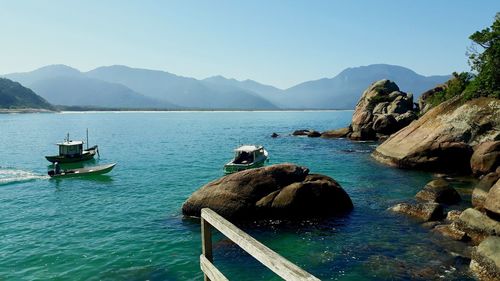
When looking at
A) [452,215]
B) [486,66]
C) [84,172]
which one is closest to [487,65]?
[486,66]

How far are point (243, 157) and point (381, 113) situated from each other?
4606cm

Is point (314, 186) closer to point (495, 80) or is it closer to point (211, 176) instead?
point (211, 176)

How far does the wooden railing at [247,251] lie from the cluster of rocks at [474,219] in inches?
472

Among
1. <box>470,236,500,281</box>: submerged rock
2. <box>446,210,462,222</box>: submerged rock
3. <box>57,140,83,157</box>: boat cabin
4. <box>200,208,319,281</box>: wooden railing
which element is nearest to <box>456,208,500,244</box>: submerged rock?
<box>446,210,462,222</box>: submerged rock

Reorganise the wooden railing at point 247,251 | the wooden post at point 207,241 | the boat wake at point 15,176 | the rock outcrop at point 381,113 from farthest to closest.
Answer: the rock outcrop at point 381,113, the boat wake at point 15,176, the wooden post at point 207,241, the wooden railing at point 247,251

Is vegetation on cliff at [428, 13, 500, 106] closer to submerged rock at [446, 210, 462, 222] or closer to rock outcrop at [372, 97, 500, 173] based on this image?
rock outcrop at [372, 97, 500, 173]

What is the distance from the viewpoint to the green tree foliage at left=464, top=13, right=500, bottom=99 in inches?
1609

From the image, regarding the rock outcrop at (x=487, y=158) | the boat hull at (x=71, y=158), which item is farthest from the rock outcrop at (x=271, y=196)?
the boat hull at (x=71, y=158)

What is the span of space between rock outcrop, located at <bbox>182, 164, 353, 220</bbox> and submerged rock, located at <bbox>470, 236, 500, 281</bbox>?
29.2 ft

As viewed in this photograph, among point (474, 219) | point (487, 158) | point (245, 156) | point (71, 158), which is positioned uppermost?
point (487, 158)

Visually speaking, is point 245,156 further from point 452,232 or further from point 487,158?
point 452,232

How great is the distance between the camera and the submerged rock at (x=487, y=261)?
46.4ft

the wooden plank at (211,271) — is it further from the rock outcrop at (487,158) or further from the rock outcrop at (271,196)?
the rock outcrop at (487,158)

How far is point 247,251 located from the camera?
229 inches
